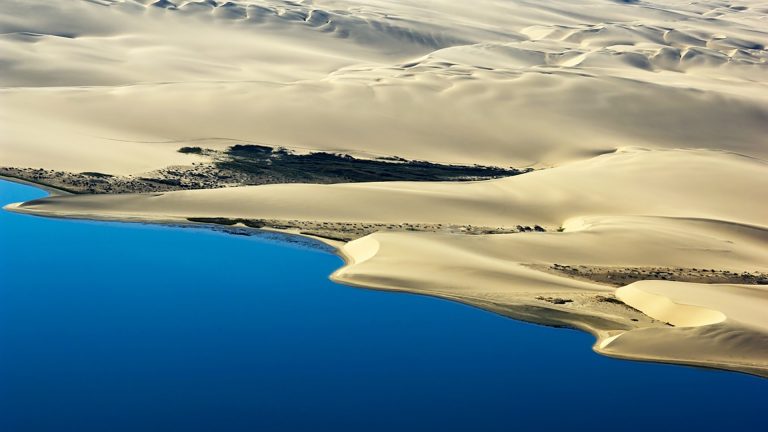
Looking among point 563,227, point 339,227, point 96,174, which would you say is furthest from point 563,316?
point 96,174

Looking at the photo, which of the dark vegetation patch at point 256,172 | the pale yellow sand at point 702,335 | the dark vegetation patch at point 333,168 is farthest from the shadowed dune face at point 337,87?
the pale yellow sand at point 702,335

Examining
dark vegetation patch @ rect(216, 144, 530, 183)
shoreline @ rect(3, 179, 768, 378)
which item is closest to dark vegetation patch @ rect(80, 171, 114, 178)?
dark vegetation patch @ rect(216, 144, 530, 183)

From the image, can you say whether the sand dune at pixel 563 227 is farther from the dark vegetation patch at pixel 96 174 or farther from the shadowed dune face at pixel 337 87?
the shadowed dune face at pixel 337 87

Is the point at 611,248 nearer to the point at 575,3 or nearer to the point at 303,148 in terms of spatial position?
the point at 303,148

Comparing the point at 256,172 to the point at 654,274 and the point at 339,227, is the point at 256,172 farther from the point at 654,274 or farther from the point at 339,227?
the point at 654,274

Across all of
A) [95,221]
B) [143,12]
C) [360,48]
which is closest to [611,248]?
[95,221]
